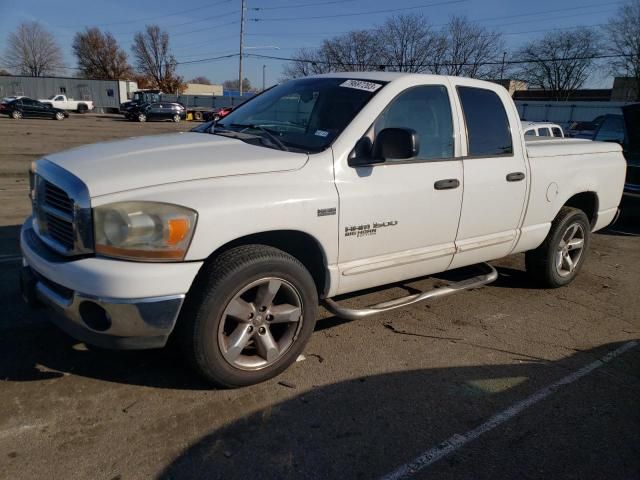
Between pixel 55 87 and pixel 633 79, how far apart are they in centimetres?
6062

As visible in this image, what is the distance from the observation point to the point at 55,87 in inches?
2224

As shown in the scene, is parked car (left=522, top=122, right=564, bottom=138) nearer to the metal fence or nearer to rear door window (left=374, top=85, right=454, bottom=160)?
rear door window (left=374, top=85, right=454, bottom=160)

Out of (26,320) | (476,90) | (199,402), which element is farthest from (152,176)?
(476,90)

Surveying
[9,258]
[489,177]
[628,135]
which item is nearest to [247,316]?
[489,177]

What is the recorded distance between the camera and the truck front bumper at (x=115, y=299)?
2.57 m

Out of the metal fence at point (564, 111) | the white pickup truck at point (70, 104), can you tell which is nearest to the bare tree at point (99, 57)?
the white pickup truck at point (70, 104)

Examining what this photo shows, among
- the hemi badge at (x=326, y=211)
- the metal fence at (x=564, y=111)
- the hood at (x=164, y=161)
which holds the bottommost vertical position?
the hemi badge at (x=326, y=211)

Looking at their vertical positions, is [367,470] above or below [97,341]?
below

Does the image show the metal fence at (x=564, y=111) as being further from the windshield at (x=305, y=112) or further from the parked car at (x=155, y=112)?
the windshield at (x=305, y=112)

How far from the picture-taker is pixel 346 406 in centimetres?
303

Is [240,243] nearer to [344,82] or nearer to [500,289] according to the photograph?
[344,82]

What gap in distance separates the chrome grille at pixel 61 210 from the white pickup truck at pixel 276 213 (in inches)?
0.5

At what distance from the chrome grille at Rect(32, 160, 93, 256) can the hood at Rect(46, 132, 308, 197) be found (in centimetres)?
7

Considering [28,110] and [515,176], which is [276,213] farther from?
[28,110]
